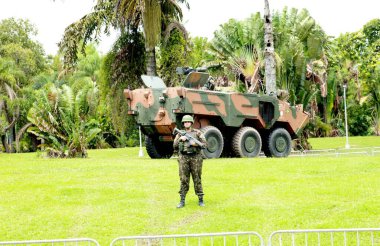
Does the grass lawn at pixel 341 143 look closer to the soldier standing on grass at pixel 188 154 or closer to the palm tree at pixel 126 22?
the palm tree at pixel 126 22

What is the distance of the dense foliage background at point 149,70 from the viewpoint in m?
24.7

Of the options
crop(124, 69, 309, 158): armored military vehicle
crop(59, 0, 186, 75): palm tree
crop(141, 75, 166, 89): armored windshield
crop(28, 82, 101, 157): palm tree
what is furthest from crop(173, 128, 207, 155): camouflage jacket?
crop(59, 0, 186, 75): palm tree

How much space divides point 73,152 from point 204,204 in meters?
12.0

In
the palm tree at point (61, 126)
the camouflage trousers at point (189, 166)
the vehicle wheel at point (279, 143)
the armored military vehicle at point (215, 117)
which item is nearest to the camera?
the camouflage trousers at point (189, 166)

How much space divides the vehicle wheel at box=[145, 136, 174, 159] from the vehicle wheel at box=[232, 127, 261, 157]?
234 cm

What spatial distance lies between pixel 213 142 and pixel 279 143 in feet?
10.8

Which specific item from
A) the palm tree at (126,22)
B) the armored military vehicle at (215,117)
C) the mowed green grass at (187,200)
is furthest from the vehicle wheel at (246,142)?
the palm tree at (126,22)

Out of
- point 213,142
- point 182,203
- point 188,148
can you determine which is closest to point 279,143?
point 213,142

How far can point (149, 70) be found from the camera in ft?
85.7

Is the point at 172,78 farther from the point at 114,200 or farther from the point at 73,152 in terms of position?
the point at 114,200

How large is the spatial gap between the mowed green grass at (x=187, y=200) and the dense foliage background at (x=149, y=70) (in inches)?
312

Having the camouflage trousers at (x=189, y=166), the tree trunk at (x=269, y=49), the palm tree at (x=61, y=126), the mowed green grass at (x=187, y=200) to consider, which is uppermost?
the tree trunk at (x=269, y=49)

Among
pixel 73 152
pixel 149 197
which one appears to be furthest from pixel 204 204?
pixel 73 152

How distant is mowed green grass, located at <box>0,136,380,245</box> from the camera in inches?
387
